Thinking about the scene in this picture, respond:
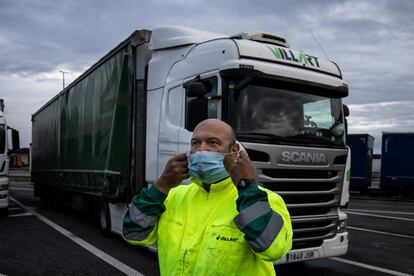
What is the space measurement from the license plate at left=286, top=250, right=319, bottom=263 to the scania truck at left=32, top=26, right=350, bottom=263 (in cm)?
1

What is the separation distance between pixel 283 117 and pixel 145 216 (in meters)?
3.71

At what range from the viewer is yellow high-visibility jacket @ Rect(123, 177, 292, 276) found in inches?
78.2

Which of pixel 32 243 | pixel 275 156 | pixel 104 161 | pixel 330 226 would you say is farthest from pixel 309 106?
pixel 32 243

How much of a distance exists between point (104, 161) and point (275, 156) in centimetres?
428

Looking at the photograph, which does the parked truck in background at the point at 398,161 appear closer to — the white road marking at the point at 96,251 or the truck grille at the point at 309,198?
the white road marking at the point at 96,251

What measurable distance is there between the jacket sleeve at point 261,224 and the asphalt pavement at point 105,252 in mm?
4742

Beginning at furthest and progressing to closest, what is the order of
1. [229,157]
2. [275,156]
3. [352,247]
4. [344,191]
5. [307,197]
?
[352,247]
[344,191]
[307,197]
[275,156]
[229,157]

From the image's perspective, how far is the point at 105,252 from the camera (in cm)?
778

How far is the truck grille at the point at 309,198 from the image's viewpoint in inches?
216

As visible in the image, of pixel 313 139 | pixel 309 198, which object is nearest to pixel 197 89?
pixel 313 139

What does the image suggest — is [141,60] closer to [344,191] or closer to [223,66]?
[223,66]

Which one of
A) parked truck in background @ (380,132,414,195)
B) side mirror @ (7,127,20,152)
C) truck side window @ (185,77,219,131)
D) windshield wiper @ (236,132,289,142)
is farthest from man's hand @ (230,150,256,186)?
parked truck in background @ (380,132,414,195)

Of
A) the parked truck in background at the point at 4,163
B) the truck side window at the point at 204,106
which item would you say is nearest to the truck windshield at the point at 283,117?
the truck side window at the point at 204,106

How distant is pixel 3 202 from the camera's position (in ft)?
38.4
